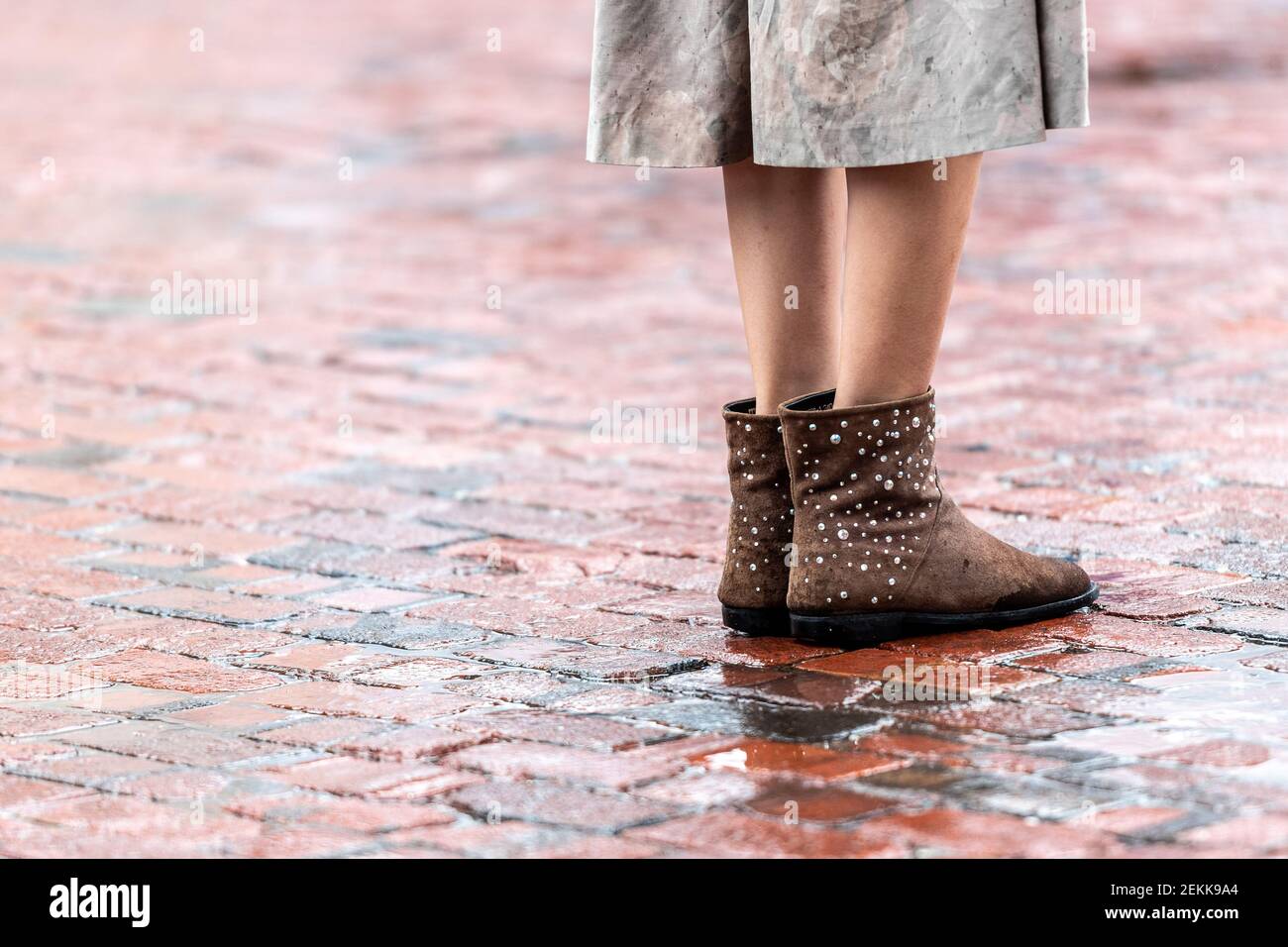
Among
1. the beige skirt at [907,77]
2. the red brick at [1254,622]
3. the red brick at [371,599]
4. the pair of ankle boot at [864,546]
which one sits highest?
the beige skirt at [907,77]

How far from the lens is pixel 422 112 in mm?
10133

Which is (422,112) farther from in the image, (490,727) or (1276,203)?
(490,727)

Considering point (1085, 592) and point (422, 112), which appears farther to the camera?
point (422, 112)

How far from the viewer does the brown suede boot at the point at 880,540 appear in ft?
8.11

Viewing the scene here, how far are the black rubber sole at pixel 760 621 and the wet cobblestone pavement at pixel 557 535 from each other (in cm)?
5

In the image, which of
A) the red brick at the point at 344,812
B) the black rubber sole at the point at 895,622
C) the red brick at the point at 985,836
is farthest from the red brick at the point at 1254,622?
the red brick at the point at 344,812

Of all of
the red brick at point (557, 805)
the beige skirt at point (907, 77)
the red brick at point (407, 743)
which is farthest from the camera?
the beige skirt at point (907, 77)

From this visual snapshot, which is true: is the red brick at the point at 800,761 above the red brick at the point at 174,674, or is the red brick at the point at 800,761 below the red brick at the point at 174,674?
below

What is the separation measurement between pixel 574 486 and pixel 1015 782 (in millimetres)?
1716

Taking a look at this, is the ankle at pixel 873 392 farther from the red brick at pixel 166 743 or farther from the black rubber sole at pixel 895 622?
the red brick at pixel 166 743

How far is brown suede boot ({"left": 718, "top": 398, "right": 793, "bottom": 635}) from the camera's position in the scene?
2.58 metres

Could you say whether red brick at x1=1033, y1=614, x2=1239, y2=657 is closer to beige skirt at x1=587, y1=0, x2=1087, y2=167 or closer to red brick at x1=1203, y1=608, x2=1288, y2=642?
red brick at x1=1203, y1=608, x2=1288, y2=642
